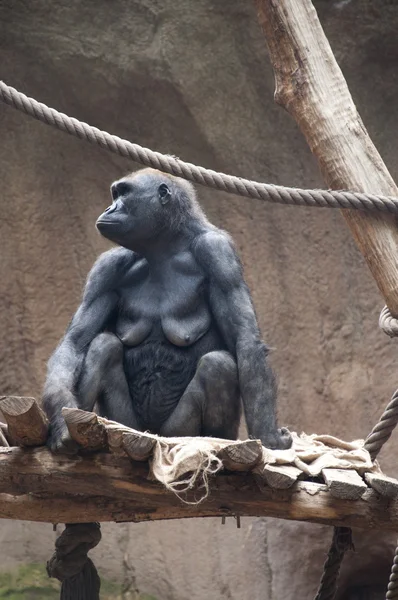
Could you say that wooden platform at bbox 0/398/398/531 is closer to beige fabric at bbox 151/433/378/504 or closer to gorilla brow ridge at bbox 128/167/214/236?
beige fabric at bbox 151/433/378/504

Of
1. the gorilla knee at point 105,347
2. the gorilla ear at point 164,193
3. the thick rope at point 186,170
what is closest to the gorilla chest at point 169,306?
the gorilla knee at point 105,347

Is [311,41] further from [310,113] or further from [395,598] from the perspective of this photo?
[395,598]

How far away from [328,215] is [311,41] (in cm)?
232

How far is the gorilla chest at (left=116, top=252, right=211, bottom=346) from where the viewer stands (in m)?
5.11

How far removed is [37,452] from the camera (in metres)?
4.11

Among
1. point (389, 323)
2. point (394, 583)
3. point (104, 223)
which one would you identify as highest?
point (104, 223)

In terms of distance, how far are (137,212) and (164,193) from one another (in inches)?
7.6

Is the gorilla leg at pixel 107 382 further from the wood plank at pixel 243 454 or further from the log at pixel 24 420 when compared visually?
the wood plank at pixel 243 454

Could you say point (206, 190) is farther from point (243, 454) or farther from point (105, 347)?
point (243, 454)

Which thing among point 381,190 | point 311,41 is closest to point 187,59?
point 311,41

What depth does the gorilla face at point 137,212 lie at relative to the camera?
203 inches

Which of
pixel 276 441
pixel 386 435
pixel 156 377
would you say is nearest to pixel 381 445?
pixel 386 435

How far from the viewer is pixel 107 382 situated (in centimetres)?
495

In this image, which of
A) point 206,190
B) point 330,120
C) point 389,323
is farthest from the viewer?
point 206,190
